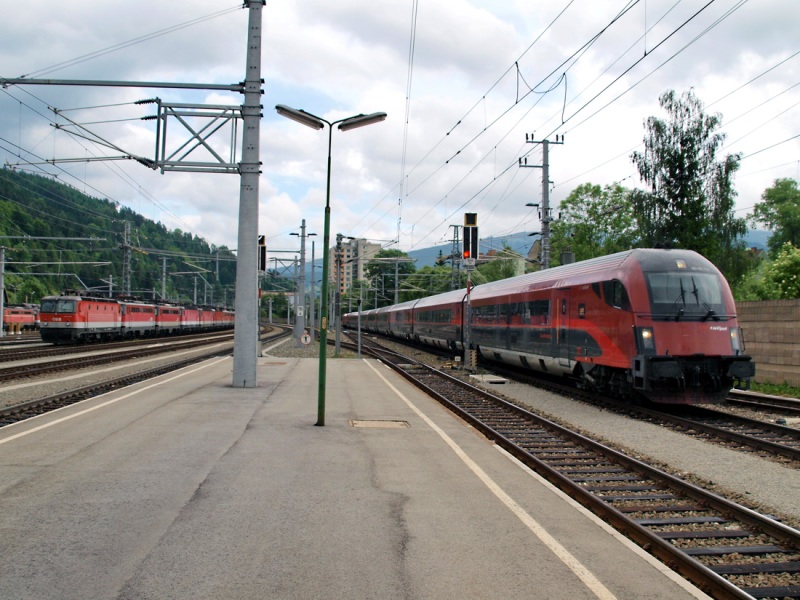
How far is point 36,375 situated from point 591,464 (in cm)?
1813

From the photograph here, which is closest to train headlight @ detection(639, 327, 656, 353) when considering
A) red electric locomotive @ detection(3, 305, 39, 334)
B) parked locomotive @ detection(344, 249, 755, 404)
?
parked locomotive @ detection(344, 249, 755, 404)

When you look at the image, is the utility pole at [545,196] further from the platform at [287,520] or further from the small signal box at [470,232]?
the platform at [287,520]

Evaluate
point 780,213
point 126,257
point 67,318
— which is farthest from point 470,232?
point 780,213

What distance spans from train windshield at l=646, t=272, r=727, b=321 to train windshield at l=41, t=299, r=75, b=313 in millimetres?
35172

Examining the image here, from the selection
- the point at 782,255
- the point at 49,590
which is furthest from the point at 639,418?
the point at 782,255

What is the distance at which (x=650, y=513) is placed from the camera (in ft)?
23.0

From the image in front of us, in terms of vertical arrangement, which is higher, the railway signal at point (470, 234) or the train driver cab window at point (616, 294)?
the railway signal at point (470, 234)

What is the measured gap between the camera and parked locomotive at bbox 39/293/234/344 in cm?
4016

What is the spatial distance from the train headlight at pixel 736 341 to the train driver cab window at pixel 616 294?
2147mm

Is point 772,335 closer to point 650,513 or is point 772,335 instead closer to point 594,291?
point 594,291

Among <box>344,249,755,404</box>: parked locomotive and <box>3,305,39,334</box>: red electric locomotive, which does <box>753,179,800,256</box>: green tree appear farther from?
<box>3,305,39,334</box>: red electric locomotive

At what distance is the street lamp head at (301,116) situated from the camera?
A: 11766 mm

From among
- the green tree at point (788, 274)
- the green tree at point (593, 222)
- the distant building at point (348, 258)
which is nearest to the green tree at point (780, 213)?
the green tree at point (593, 222)

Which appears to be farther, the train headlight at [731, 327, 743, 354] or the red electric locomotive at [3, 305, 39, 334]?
the red electric locomotive at [3, 305, 39, 334]
